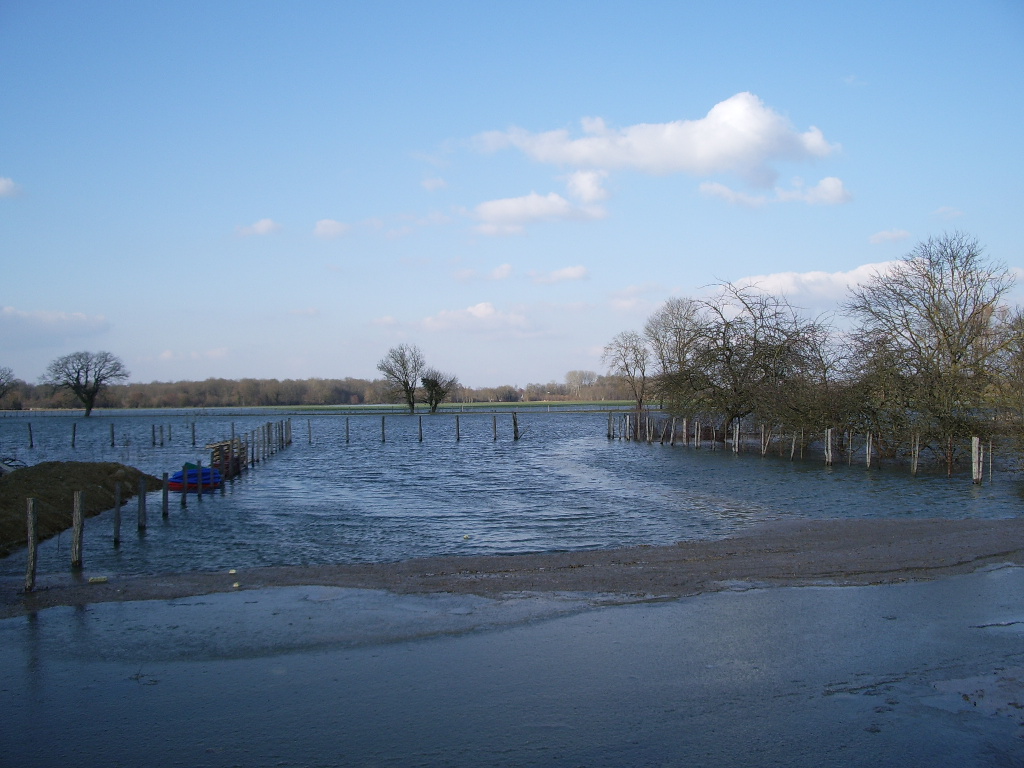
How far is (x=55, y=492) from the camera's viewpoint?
1870cm

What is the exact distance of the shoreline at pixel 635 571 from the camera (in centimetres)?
1048

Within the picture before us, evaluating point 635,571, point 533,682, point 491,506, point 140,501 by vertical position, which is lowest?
point 491,506

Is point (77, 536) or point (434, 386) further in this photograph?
point (434, 386)

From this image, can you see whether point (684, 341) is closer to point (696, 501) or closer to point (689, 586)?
point (696, 501)

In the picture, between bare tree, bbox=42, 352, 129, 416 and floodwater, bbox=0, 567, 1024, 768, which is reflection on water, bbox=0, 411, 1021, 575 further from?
bare tree, bbox=42, 352, 129, 416

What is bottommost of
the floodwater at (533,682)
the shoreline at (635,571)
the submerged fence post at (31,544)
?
the shoreline at (635,571)

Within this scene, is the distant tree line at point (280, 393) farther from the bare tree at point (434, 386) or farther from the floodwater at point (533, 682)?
the floodwater at point (533, 682)

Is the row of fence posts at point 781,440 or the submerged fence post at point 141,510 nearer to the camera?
the submerged fence post at point 141,510

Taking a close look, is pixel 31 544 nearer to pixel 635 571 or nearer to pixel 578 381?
pixel 635 571

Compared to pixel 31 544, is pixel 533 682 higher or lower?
lower

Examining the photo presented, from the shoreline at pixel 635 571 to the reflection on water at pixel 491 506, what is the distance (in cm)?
114

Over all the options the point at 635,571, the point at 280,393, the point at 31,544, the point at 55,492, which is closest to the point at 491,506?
the point at 635,571

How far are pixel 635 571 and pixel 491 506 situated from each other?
9432 mm

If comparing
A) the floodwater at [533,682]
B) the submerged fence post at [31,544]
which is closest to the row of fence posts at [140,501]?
the submerged fence post at [31,544]
